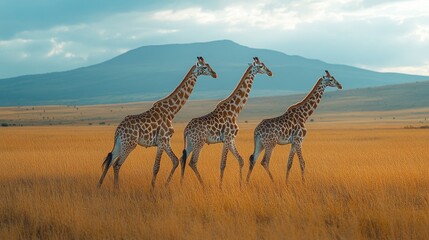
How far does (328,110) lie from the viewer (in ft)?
314

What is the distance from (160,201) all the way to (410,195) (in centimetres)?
477

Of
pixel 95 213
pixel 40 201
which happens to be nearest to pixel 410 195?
pixel 95 213

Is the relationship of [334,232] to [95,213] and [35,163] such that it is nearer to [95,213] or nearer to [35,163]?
[95,213]

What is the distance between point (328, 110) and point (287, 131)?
274 feet

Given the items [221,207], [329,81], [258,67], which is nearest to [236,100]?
[258,67]

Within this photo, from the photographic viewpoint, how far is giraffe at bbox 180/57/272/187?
42.2 feet

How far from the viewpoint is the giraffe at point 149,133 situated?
1259 centimetres

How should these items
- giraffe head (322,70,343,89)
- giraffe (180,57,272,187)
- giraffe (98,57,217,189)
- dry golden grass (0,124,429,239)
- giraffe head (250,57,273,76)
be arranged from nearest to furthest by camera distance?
dry golden grass (0,124,429,239)
giraffe (98,57,217,189)
giraffe (180,57,272,187)
giraffe head (250,57,273,76)
giraffe head (322,70,343,89)

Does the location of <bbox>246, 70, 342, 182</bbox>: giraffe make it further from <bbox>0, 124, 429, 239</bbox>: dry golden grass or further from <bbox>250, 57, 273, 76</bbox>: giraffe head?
<bbox>250, 57, 273, 76</bbox>: giraffe head

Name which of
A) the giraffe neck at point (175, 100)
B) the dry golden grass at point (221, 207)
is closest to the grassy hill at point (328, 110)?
the dry golden grass at point (221, 207)

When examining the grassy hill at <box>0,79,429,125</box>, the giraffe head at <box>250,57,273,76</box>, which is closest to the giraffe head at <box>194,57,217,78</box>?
the giraffe head at <box>250,57,273,76</box>

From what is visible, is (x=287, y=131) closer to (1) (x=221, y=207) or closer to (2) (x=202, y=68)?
(2) (x=202, y=68)

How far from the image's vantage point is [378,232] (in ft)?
29.3

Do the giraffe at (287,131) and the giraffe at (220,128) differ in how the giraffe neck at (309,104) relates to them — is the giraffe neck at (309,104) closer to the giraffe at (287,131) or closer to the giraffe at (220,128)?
the giraffe at (287,131)
